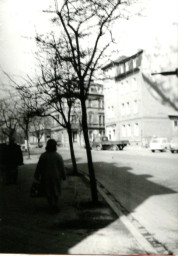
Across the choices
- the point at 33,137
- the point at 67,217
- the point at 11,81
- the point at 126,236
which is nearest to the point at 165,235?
the point at 126,236

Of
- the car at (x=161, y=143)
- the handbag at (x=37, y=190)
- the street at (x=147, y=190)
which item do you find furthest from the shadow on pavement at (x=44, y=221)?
the car at (x=161, y=143)

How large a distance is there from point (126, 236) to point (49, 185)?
5.57 ft

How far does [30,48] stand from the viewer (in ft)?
20.0

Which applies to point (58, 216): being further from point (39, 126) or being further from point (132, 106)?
point (132, 106)

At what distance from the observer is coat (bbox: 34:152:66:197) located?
5.66 meters

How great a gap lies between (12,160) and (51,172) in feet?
4.78

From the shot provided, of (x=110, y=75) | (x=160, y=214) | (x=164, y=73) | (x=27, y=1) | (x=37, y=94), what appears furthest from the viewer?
(x=37, y=94)

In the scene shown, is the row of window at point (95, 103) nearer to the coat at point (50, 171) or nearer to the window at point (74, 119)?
the window at point (74, 119)

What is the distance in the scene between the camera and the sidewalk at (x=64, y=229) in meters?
4.24

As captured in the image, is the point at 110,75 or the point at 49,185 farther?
the point at 110,75

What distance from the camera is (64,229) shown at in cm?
487

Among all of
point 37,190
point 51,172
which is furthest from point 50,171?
point 37,190

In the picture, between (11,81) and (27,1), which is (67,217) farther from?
(27,1)

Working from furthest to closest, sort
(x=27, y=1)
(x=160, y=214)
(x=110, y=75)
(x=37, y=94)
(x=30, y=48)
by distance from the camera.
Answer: (x=37, y=94) → (x=110, y=75) → (x=30, y=48) → (x=160, y=214) → (x=27, y=1)
